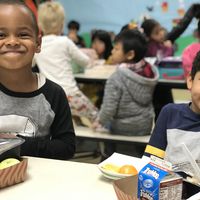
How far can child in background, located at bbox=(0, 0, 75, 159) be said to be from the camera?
125 cm

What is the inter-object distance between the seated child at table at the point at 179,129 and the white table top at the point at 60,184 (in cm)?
25

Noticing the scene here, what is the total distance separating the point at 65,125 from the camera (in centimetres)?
142

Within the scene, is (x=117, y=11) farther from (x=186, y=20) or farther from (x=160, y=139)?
(x=160, y=139)

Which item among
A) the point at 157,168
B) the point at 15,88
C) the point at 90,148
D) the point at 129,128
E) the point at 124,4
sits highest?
the point at 124,4

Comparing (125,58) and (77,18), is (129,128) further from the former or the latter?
(77,18)

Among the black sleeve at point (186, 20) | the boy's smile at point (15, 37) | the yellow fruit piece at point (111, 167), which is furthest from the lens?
the black sleeve at point (186, 20)

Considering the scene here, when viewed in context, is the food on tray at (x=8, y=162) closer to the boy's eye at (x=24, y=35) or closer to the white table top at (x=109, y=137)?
the boy's eye at (x=24, y=35)

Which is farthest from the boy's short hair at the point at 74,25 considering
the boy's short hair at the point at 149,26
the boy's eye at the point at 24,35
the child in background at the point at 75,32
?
Answer: the boy's eye at the point at 24,35

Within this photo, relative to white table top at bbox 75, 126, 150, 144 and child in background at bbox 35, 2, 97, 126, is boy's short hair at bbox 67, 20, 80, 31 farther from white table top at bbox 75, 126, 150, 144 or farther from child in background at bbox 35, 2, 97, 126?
white table top at bbox 75, 126, 150, 144


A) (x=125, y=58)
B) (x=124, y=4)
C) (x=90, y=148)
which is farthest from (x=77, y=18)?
(x=125, y=58)

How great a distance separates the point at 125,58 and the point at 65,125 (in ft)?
4.27

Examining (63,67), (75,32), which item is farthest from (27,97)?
(75,32)

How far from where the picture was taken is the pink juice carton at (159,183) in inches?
34.2

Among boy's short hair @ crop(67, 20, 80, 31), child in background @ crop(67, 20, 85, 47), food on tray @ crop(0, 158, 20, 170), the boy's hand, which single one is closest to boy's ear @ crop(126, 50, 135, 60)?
the boy's hand
